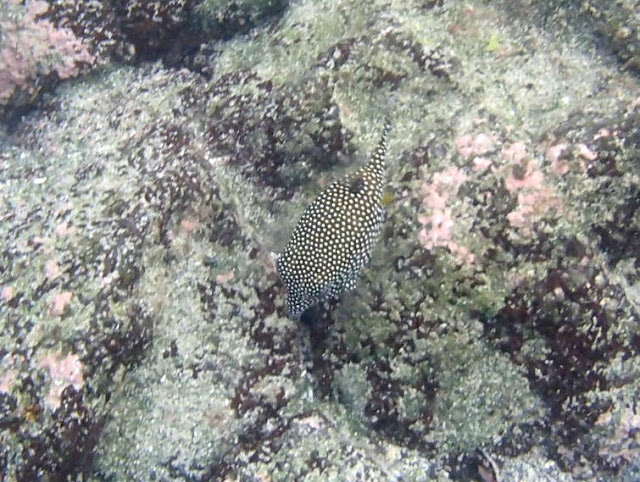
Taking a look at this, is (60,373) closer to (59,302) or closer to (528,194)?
(59,302)

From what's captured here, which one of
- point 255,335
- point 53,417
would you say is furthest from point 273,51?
point 53,417

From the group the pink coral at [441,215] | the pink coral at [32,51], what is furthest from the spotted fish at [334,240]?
the pink coral at [32,51]

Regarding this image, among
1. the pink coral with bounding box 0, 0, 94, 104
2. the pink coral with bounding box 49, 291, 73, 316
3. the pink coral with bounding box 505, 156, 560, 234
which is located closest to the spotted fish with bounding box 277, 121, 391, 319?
the pink coral with bounding box 505, 156, 560, 234

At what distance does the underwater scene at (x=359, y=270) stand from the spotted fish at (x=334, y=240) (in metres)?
0.02

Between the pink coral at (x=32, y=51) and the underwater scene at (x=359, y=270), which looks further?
the pink coral at (x=32, y=51)

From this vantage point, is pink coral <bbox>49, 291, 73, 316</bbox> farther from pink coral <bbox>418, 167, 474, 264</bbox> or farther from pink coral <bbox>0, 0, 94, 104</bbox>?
pink coral <bbox>0, 0, 94, 104</bbox>

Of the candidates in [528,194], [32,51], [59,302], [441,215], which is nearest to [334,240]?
[441,215]

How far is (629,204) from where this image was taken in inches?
178

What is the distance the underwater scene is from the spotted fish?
0.02m

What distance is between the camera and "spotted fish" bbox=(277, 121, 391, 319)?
4.31 metres

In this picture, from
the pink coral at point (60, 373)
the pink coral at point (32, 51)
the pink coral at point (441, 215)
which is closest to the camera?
the pink coral at point (60, 373)

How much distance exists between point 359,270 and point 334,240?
0.45 meters

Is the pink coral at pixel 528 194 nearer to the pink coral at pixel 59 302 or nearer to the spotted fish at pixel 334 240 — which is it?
the spotted fish at pixel 334 240

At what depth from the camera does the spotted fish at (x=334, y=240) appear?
4309 millimetres
